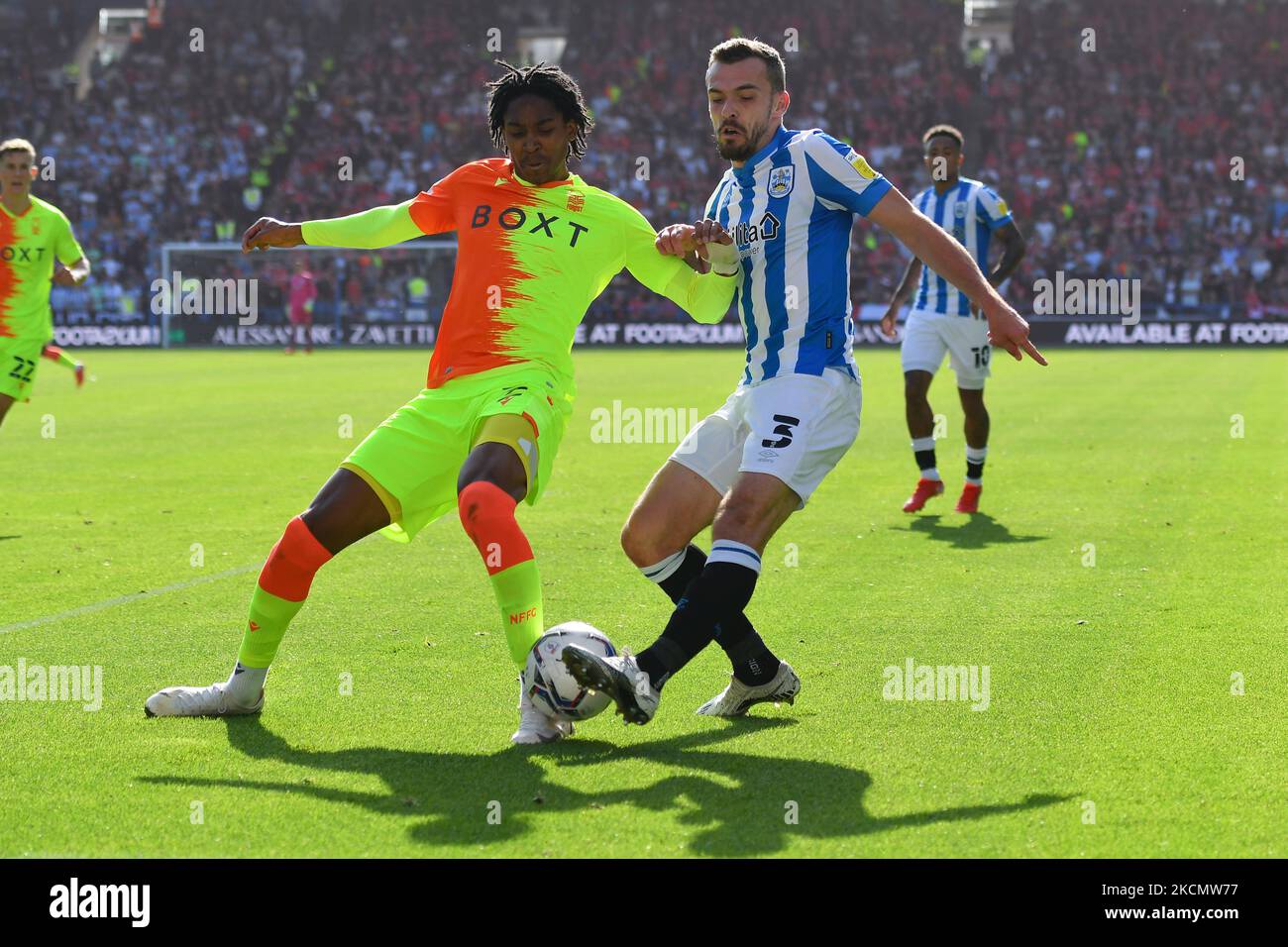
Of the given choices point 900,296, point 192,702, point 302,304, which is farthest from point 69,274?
point 302,304

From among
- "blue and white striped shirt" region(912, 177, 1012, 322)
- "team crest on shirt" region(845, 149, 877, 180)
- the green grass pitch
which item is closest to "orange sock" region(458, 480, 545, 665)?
the green grass pitch

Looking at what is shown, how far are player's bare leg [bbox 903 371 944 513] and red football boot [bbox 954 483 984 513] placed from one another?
0.20 m

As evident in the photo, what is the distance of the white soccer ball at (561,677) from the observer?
467cm

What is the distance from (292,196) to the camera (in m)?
43.2

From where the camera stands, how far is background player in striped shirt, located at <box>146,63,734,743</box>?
194 inches

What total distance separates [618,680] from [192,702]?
1.65 metres

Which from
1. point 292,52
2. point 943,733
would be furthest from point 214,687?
point 292,52

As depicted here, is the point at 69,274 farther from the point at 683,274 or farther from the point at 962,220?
the point at 683,274

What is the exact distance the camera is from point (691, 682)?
584 cm

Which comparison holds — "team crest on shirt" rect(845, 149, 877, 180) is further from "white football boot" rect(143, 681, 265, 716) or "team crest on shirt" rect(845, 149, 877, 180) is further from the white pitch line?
the white pitch line

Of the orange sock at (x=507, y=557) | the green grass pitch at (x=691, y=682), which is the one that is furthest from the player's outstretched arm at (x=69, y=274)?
the orange sock at (x=507, y=557)
